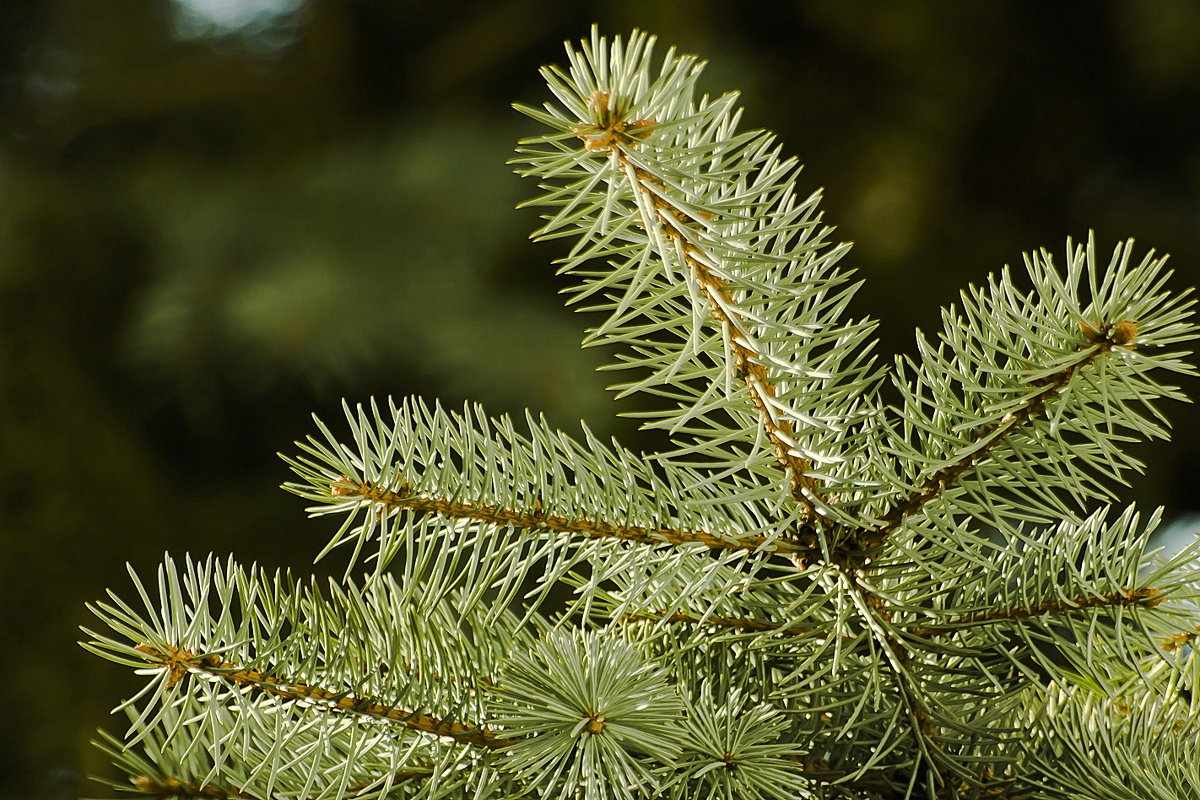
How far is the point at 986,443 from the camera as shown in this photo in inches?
8.1

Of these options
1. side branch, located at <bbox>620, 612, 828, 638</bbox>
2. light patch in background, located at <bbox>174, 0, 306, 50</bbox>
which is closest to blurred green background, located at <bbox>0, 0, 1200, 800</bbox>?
light patch in background, located at <bbox>174, 0, 306, 50</bbox>

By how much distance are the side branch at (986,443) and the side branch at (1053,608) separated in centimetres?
3

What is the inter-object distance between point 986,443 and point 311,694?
145mm

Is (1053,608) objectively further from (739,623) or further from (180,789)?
(180,789)

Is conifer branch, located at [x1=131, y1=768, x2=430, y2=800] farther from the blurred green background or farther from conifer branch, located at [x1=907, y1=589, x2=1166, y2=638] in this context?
the blurred green background

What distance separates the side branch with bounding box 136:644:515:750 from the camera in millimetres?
201

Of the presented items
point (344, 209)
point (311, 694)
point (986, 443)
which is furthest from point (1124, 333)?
point (344, 209)

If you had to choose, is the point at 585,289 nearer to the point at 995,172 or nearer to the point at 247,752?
the point at 247,752

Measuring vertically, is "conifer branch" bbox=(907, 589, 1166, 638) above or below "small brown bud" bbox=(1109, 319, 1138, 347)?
below

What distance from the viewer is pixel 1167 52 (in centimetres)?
120

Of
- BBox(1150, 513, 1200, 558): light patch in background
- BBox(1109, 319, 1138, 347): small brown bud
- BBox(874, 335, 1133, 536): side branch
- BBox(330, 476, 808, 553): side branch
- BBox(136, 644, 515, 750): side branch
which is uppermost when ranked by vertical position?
BBox(1150, 513, 1200, 558): light patch in background

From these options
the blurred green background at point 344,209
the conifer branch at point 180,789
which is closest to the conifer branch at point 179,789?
the conifer branch at point 180,789

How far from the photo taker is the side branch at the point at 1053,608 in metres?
0.22

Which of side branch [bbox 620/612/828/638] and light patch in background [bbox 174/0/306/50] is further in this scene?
light patch in background [bbox 174/0/306/50]
